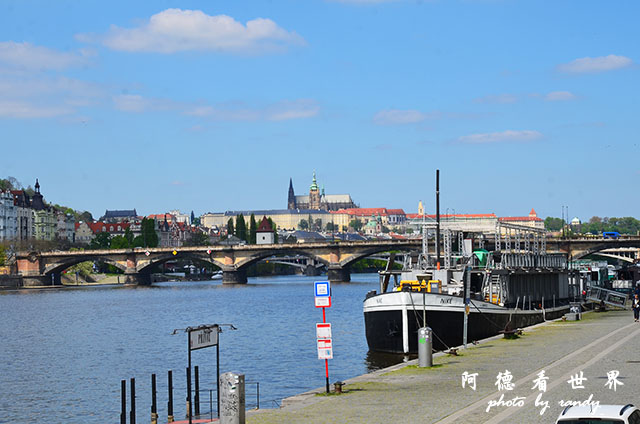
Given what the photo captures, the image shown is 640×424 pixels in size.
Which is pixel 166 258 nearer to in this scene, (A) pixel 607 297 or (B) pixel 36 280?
(B) pixel 36 280

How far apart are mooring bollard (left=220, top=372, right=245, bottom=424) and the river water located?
497 inches

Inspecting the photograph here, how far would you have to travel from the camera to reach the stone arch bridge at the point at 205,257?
17762 centimetres

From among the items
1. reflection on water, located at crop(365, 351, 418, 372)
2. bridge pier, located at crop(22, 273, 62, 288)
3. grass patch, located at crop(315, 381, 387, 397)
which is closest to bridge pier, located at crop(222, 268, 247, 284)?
bridge pier, located at crop(22, 273, 62, 288)

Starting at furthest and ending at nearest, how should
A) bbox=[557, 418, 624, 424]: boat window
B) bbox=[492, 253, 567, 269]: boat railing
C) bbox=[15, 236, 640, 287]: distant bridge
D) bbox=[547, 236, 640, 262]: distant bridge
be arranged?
bbox=[15, 236, 640, 287]: distant bridge
bbox=[547, 236, 640, 262]: distant bridge
bbox=[492, 253, 567, 269]: boat railing
bbox=[557, 418, 624, 424]: boat window

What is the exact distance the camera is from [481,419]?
2083cm

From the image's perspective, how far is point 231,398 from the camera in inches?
792

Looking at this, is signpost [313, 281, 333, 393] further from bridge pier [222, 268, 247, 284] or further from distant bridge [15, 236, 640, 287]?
bridge pier [222, 268, 247, 284]

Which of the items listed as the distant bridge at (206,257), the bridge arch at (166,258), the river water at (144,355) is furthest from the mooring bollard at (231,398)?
the bridge arch at (166,258)

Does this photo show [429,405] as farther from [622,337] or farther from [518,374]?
[622,337]

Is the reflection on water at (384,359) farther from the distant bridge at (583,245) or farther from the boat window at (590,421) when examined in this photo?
the distant bridge at (583,245)

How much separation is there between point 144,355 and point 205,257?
5001 inches

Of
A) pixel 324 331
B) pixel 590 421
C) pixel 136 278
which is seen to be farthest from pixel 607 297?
pixel 136 278

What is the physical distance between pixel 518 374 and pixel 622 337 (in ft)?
44.5

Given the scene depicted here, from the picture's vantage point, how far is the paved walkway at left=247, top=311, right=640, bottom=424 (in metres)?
21.9
